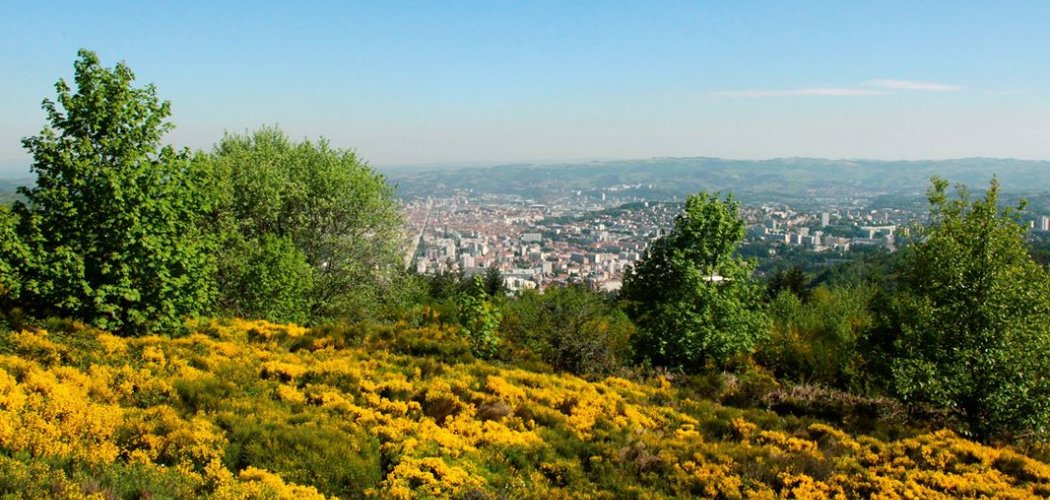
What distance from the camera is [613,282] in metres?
90.8

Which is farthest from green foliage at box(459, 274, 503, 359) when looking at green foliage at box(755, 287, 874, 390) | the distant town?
the distant town

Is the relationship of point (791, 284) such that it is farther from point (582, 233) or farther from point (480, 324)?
point (582, 233)

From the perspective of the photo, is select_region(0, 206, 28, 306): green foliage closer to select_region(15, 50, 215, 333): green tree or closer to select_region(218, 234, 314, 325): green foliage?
select_region(15, 50, 215, 333): green tree

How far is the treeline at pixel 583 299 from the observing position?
40.9 ft

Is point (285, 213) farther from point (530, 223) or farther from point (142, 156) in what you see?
point (530, 223)

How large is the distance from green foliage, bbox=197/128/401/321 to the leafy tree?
448 inches

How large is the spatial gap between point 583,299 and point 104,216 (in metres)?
14.8

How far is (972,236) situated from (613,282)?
77.2 meters

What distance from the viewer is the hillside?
24.9 feet

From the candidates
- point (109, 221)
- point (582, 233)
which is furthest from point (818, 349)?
point (582, 233)

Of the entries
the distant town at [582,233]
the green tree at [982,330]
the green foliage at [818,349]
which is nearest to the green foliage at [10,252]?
the green tree at [982,330]

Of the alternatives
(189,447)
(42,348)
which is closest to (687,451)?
(189,447)

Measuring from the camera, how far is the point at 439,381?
1263 centimetres

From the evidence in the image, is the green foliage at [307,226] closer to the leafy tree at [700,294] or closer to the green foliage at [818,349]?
the leafy tree at [700,294]
